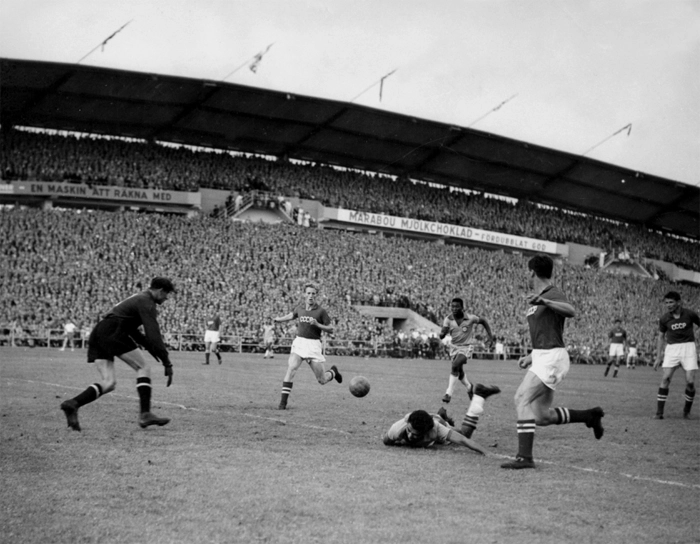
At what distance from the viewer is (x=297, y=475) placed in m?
8.32

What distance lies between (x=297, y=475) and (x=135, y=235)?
39964mm

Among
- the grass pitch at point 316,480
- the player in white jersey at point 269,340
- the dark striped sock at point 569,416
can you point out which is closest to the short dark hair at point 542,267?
the dark striped sock at point 569,416

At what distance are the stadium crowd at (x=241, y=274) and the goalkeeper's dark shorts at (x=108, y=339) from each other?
2876cm

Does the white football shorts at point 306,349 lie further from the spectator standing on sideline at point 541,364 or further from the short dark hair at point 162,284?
the spectator standing on sideline at point 541,364

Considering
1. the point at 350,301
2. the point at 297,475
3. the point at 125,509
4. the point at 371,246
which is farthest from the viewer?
the point at 371,246

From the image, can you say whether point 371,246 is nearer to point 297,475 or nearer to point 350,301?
point 350,301

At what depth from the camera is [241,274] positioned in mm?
46250

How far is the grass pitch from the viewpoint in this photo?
248 inches

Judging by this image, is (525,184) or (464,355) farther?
(525,184)

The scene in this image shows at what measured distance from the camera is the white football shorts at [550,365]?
9219 mm

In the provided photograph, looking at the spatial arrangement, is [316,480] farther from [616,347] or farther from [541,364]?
[616,347]

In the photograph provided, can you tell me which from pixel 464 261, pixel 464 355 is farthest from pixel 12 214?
pixel 464 355

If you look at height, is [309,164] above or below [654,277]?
above

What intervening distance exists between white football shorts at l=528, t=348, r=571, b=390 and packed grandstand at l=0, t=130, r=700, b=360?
3222 centimetres
